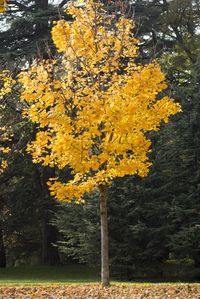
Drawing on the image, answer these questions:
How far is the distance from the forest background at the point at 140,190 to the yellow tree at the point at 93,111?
2.08m

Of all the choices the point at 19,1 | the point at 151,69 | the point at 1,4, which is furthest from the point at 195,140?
the point at 1,4

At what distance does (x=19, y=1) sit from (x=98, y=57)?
447 inches

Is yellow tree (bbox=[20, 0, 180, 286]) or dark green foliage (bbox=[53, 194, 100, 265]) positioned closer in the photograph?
yellow tree (bbox=[20, 0, 180, 286])

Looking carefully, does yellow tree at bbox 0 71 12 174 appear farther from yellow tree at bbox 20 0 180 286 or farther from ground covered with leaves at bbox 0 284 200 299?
ground covered with leaves at bbox 0 284 200 299

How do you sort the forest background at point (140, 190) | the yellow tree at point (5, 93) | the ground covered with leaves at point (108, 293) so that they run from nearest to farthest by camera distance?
the ground covered with leaves at point (108, 293), the yellow tree at point (5, 93), the forest background at point (140, 190)

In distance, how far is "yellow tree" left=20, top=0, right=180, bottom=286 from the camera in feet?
30.7

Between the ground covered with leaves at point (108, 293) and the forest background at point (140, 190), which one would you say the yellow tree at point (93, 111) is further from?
the forest background at point (140, 190)

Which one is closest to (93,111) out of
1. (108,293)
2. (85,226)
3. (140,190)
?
(108,293)

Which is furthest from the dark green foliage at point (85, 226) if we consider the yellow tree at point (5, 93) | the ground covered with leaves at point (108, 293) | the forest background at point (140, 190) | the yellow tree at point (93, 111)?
the ground covered with leaves at point (108, 293)

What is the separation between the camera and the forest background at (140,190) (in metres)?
15.2

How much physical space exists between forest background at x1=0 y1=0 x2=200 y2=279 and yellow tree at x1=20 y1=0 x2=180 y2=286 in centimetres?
208

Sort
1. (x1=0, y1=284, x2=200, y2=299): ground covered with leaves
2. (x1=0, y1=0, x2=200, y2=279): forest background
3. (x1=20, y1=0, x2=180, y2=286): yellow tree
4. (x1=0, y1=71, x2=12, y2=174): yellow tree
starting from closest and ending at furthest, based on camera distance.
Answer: (x1=0, y1=284, x2=200, y2=299): ground covered with leaves → (x1=20, y1=0, x2=180, y2=286): yellow tree → (x1=0, y1=71, x2=12, y2=174): yellow tree → (x1=0, y1=0, x2=200, y2=279): forest background

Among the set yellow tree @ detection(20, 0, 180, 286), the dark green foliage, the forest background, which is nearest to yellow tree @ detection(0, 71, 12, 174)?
the forest background

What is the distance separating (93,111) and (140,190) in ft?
21.1
